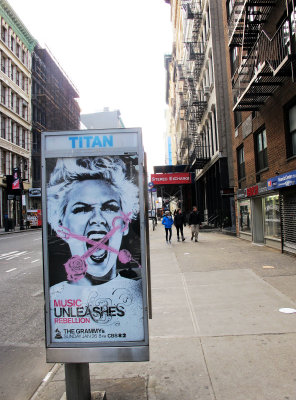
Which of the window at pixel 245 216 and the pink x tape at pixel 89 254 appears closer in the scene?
the pink x tape at pixel 89 254

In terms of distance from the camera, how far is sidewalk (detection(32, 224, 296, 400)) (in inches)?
125

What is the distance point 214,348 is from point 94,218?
2.42m

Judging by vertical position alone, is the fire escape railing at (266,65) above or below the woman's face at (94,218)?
above

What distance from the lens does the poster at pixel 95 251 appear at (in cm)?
273

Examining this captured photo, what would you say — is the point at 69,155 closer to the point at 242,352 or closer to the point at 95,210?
the point at 95,210

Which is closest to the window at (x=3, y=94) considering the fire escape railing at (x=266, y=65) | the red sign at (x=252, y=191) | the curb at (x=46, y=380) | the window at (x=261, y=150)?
the fire escape railing at (x=266, y=65)

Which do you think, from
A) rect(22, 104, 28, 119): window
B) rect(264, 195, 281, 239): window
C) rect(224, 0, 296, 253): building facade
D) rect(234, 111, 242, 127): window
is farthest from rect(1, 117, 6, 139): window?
rect(264, 195, 281, 239): window

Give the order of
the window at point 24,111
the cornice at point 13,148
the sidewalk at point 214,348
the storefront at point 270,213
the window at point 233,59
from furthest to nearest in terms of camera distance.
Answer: the window at point 24,111 → the cornice at point 13,148 → the window at point 233,59 → the storefront at point 270,213 → the sidewalk at point 214,348

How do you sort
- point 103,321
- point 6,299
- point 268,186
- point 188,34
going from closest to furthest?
point 103,321 < point 6,299 < point 268,186 < point 188,34

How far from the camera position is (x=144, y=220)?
275cm

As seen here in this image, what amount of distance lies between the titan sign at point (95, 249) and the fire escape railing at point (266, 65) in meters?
8.18

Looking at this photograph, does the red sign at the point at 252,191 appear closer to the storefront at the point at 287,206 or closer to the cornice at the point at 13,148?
the storefront at the point at 287,206

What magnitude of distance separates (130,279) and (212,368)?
1591 mm

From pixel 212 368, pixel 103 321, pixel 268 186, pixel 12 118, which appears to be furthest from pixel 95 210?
pixel 12 118
